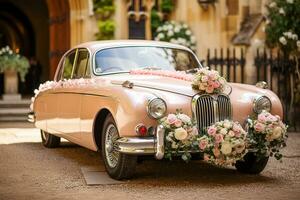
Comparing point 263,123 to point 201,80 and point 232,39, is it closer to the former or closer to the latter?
point 201,80

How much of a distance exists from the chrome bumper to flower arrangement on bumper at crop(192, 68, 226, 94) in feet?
2.16

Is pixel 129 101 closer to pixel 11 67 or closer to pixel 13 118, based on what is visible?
pixel 13 118

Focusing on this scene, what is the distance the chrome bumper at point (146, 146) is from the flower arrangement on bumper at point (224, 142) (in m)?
0.42

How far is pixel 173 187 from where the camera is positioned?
6.28m

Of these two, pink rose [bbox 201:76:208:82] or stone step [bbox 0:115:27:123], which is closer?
pink rose [bbox 201:76:208:82]

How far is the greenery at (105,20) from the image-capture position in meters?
16.8

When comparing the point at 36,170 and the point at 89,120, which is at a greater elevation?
the point at 89,120

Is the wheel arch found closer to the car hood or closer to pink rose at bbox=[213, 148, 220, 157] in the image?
the car hood

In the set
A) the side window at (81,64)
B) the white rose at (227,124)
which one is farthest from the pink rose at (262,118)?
the side window at (81,64)

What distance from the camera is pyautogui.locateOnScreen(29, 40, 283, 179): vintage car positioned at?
627 centimetres

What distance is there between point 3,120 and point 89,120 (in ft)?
27.3

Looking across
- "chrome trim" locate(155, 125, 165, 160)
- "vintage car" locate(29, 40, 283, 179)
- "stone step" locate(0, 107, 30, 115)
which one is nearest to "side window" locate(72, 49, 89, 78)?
"vintage car" locate(29, 40, 283, 179)

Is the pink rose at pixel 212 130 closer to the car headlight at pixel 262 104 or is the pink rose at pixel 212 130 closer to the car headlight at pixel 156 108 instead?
the car headlight at pixel 156 108

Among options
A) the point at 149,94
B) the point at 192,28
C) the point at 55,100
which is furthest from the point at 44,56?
the point at 149,94
